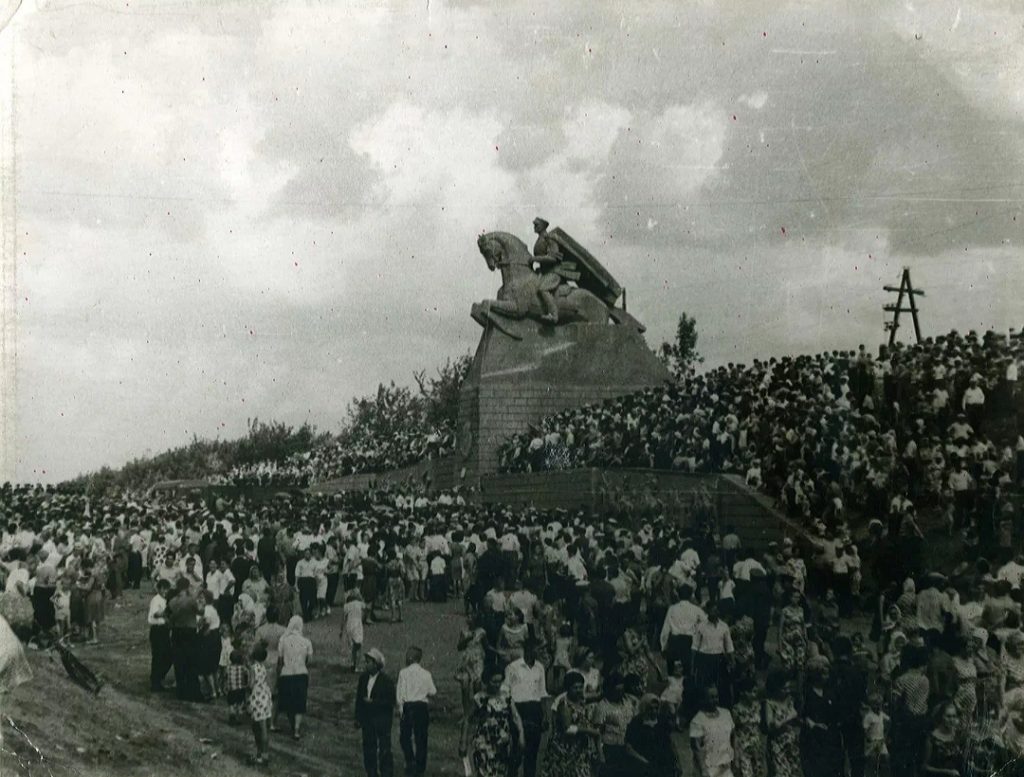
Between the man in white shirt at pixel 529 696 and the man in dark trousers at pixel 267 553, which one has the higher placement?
the man in dark trousers at pixel 267 553

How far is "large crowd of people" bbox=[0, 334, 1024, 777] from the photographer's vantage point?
28.3 ft

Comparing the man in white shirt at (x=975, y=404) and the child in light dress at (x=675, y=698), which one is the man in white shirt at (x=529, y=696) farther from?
the man in white shirt at (x=975, y=404)

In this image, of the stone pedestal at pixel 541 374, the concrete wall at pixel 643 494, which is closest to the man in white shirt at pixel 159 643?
the concrete wall at pixel 643 494

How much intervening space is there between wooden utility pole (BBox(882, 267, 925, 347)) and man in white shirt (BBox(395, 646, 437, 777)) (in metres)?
7.26

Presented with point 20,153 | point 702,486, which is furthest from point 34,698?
point 702,486

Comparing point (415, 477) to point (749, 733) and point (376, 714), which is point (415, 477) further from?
point (749, 733)

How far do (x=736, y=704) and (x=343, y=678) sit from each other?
4.08 metres

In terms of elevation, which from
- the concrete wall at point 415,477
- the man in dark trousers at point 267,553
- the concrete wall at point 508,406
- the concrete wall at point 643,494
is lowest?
the man in dark trousers at point 267,553

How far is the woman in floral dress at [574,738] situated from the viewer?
26.0 ft

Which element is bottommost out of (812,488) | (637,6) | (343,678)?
(343,678)

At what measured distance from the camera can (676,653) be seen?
31.8 ft

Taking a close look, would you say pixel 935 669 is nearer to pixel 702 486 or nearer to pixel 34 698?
pixel 702 486

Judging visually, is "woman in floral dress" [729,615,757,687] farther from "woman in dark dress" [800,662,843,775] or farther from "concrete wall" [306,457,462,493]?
"concrete wall" [306,457,462,493]

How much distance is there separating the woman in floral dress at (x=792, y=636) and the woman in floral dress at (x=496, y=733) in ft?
8.42
